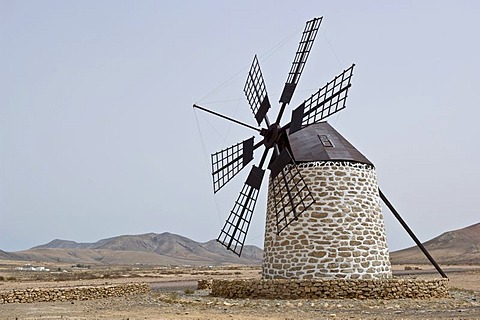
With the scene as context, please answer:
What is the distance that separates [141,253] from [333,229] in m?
126

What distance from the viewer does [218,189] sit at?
2145cm

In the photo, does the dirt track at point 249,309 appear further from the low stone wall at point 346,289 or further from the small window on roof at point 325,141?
the small window on roof at point 325,141

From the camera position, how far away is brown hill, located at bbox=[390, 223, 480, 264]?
89438 millimetres

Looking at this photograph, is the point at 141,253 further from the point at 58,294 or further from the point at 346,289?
the point at 346,289

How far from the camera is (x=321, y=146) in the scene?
19.9 m

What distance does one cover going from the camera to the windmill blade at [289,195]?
737 inches

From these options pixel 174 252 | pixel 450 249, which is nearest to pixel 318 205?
pixel 450 249

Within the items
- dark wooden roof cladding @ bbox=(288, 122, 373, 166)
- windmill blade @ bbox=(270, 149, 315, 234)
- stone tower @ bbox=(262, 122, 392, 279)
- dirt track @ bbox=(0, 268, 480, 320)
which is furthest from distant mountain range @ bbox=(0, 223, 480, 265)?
dirt track @ bbox=(0, 268, 480, 320)

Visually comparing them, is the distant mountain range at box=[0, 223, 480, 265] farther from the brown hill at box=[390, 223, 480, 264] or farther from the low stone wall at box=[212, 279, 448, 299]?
the low stone wall at box=[212, 279, 448, 299]

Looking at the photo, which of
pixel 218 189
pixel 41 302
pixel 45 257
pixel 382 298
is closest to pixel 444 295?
pixel 382 298

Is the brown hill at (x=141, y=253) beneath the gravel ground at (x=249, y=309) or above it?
above

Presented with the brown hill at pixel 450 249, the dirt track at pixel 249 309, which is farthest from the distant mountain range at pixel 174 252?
the dirt track at pixel 249 309

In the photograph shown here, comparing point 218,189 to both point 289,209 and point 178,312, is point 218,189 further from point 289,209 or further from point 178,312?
point 178,312

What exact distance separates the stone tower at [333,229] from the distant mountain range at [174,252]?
62.8m
